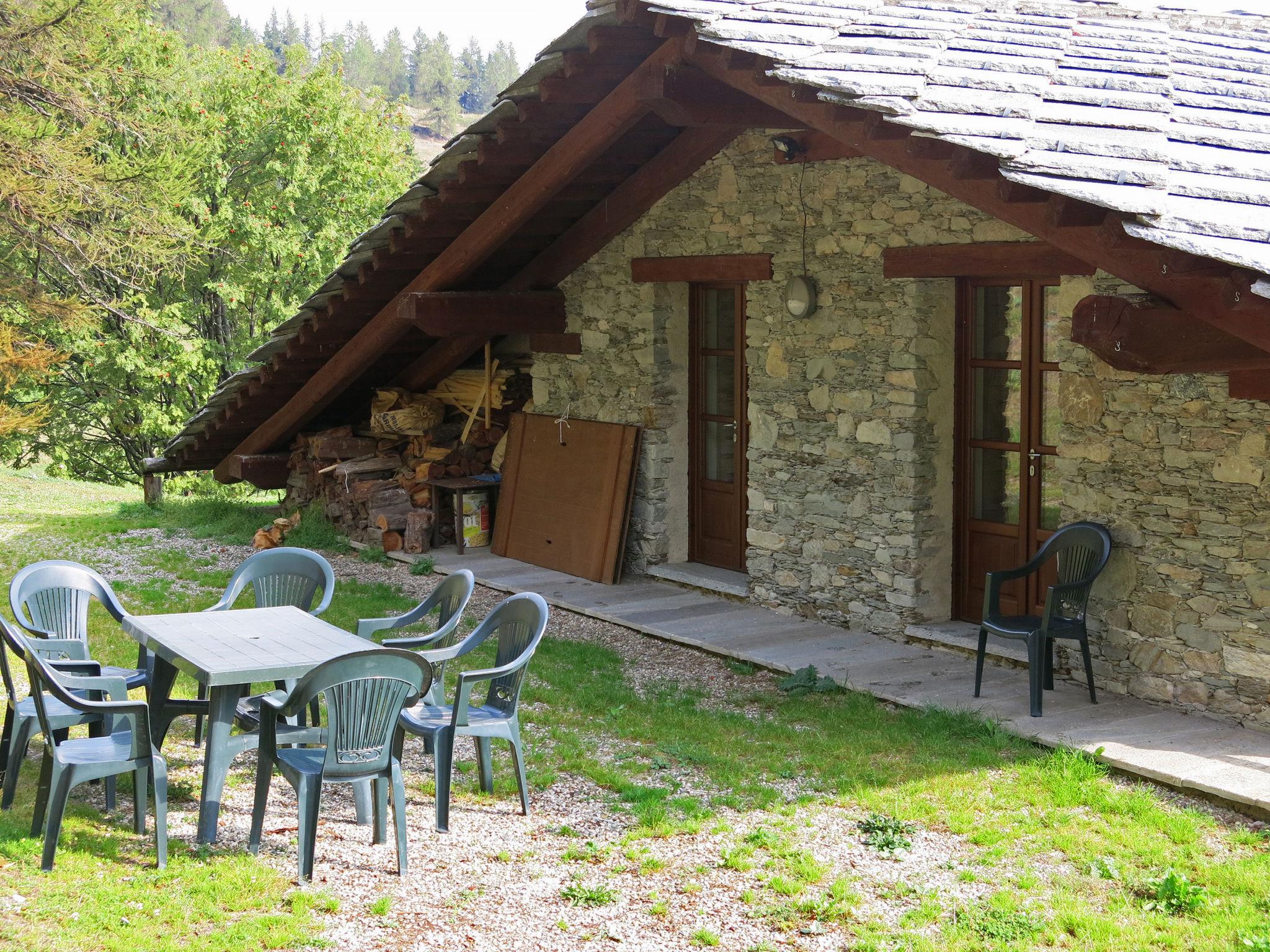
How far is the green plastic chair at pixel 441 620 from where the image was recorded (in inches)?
216

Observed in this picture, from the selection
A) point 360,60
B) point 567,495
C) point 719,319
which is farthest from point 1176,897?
point 360,60

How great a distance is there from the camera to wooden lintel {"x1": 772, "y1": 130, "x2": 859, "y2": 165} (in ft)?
24.8

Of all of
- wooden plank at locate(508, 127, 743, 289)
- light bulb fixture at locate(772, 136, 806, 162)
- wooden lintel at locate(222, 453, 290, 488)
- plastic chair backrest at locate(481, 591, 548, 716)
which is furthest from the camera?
wooden lintel at locate(222, 453, 290, 488)

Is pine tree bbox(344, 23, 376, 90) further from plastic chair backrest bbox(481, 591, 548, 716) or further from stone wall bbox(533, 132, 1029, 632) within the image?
plastic chair backrest bbox(481, 591, 548, 716)

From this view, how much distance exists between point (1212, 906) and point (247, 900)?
3236 millimetres

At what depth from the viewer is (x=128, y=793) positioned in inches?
205

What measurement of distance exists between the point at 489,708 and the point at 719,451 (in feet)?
15.2

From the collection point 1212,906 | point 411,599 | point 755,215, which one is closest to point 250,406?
point 411,599

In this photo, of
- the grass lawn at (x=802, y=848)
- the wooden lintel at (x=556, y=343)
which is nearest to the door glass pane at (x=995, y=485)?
the grass lawn at (x=802, y=848)

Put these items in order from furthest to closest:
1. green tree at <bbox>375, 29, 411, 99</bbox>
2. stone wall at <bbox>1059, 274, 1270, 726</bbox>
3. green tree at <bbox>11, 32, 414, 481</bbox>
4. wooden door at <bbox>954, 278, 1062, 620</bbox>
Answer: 1. green tree at <bbox>375, 29, 411, 99</bbox>
2. green tree at <bbox>11, 32, 414, 481</bbox>
3. wooden door at <bbox>954, 278, 1062, 620</bbox>
4. stone wall at <bbox>1059, 274, 1270, 726</bbox>

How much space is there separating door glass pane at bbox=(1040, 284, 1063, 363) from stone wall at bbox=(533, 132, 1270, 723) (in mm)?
360

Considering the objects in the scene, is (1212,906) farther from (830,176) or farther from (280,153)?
(280,153)

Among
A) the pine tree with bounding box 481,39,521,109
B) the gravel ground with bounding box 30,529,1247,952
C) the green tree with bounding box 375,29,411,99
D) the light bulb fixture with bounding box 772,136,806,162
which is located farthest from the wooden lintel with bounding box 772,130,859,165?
the pine tree with bounding box 481,39,521,109

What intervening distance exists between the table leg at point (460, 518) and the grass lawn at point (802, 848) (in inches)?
161
